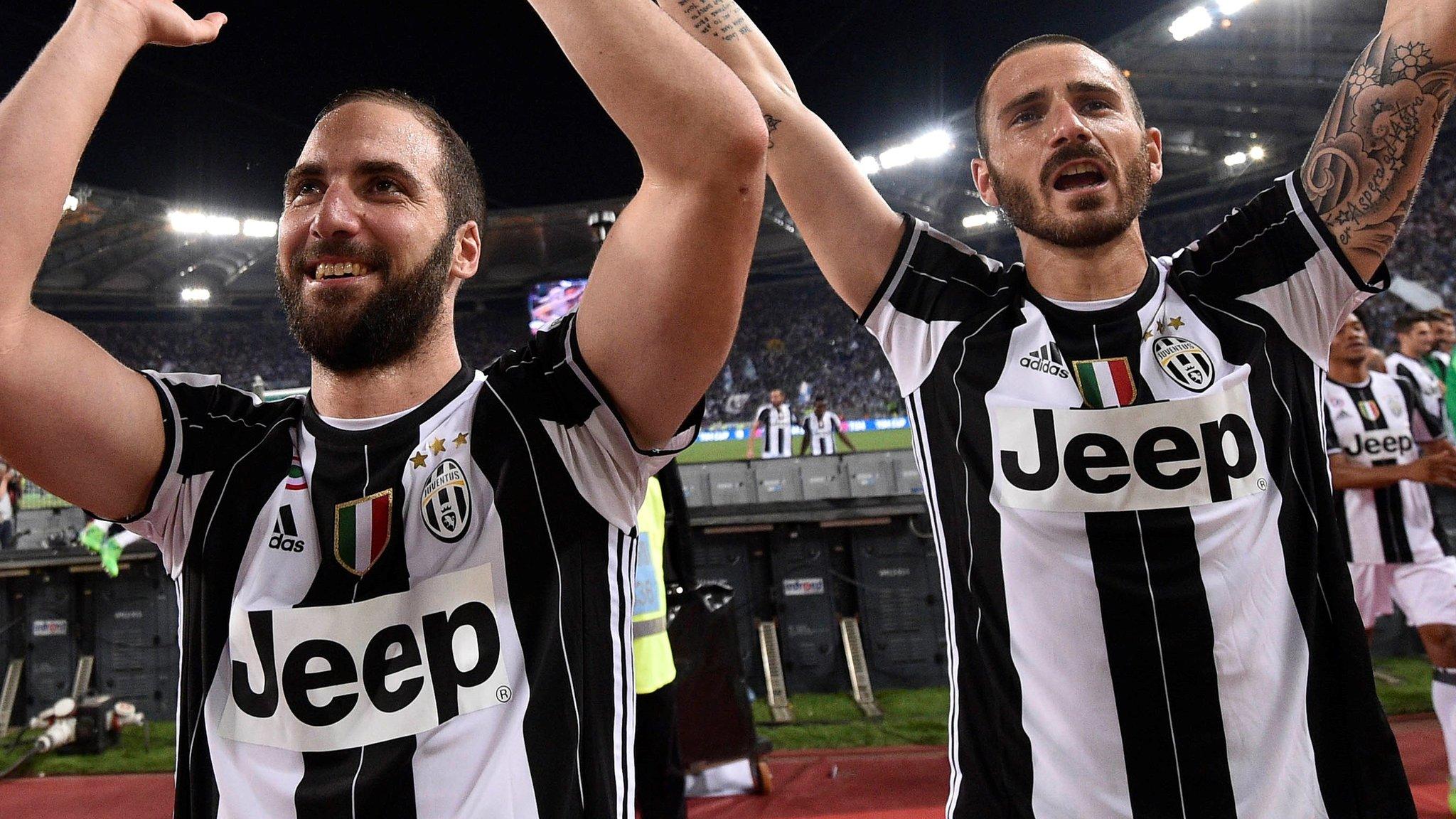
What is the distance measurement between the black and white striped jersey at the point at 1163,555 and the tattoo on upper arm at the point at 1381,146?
50 mm

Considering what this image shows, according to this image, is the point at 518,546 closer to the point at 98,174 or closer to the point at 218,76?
the point at 218,76

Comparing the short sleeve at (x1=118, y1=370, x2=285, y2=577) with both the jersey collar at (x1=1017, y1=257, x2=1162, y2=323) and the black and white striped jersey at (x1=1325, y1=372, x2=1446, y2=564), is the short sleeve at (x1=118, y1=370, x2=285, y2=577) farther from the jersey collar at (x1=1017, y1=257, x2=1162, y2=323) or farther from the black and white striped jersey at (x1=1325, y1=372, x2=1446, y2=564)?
the black and white striped jersey at (x1=1325, y1=372, x2=1446, y2=564)

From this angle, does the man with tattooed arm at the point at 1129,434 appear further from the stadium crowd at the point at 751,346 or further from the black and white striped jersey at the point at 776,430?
the stadium crowd at the point at 751,346

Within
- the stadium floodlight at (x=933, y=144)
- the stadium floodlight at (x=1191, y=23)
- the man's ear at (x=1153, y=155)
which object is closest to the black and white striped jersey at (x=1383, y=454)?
the man's ear at (x=1153, y=155)

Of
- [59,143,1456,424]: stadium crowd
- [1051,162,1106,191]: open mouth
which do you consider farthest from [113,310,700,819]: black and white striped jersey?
[59,143,1456,424]: stadium crowd

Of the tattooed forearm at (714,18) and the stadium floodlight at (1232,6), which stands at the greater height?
the stadium floodlight at (1232,6)

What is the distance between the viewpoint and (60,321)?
1.10 m

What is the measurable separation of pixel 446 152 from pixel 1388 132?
169 cm

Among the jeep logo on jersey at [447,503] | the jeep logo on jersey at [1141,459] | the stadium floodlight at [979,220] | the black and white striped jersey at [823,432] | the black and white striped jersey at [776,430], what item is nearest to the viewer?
the jeep logo on jersey at [447,503]

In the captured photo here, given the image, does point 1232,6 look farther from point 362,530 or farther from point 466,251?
point 362,530

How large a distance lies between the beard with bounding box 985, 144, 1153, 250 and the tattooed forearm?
67cm

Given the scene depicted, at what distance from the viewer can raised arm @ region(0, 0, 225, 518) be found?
0.96m

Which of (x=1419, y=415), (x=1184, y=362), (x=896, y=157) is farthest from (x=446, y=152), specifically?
(x=896, y=157)

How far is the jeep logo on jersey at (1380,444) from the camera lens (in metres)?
4.37
